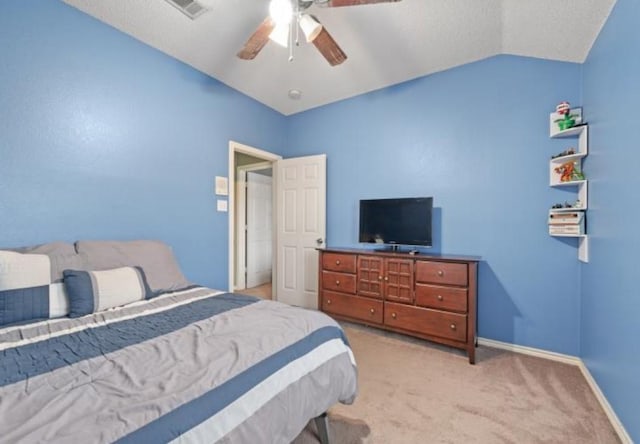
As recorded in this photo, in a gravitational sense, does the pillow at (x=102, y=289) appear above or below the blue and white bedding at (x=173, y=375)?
above

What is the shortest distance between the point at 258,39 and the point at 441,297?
8.48 feet

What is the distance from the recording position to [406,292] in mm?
2682

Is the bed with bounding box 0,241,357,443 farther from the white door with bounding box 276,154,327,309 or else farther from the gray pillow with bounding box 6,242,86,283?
the white door with bounding box 276,154,327,309

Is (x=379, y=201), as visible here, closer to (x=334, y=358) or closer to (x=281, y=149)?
(x=281, y=149)

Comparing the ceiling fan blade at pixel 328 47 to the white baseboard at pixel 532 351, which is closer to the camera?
the ceiling fan blade at pixel 328 47

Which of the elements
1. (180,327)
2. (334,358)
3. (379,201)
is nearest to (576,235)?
(379,201)

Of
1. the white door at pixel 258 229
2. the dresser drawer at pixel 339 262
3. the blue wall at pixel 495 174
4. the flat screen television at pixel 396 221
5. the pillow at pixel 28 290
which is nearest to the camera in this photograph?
the pillow at pixel 28 290

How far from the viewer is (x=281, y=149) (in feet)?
13.5

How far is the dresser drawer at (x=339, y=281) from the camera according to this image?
303 centimetres

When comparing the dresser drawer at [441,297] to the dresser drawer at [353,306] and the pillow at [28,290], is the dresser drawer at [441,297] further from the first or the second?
the pillow at [28,290]

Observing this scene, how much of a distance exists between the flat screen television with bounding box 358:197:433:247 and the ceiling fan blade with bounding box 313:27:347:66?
59.7 inches

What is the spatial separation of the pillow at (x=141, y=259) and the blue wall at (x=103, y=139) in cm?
28

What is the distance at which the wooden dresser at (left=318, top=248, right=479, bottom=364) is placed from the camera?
2.39m

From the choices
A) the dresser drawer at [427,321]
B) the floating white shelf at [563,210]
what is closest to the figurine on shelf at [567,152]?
the floating white shelf at [563,210]
